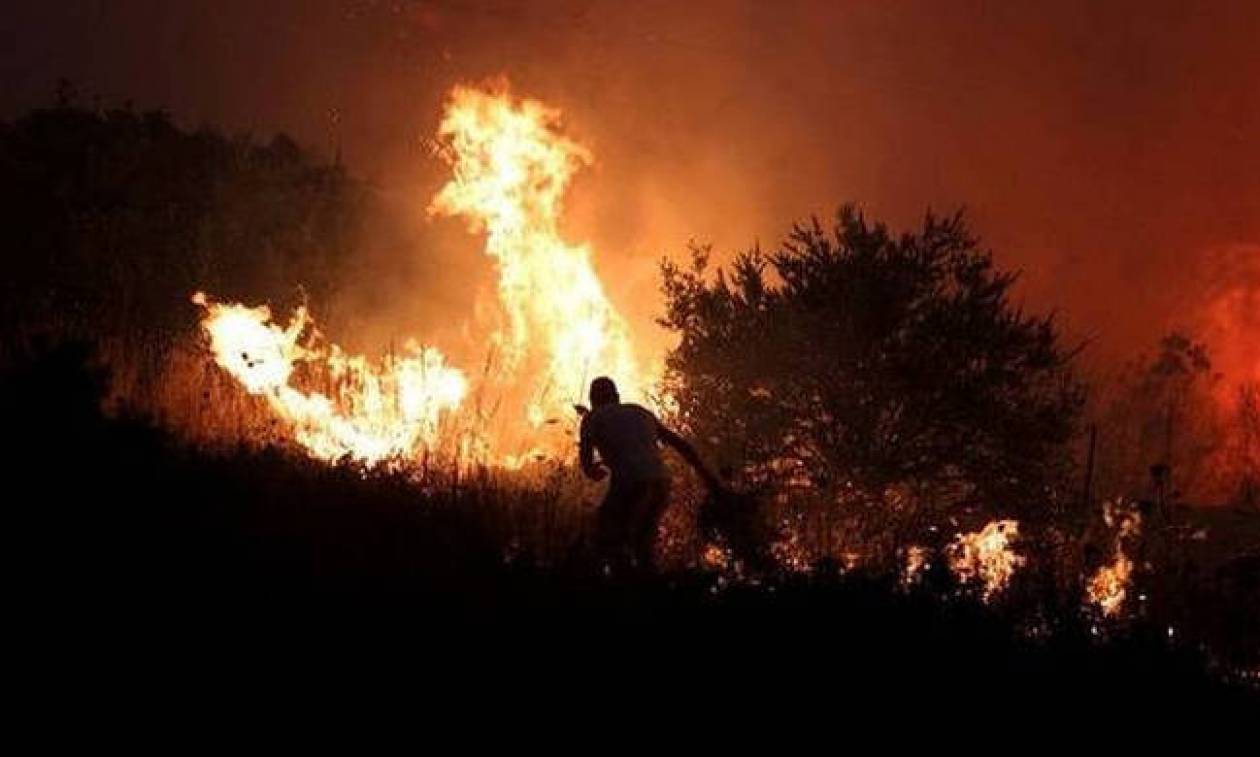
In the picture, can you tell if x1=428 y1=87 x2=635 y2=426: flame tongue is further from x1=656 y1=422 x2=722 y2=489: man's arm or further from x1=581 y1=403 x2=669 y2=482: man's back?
x1=656 y1=422 x2=722 y2=489: man's arm

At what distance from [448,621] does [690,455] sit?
408cm

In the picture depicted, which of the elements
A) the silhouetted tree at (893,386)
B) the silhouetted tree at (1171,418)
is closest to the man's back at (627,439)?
the silhouetted tree at (893,386)

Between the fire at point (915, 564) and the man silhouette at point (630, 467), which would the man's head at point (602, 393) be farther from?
the fire at point (915, 564)

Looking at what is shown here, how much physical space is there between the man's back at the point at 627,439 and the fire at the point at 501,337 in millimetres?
3451

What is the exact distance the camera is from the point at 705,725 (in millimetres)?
5383

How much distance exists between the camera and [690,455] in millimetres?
10094

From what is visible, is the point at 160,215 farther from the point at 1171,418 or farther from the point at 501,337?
the point at 1171,418

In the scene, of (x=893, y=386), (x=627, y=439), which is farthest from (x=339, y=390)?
(x=893, y=386)

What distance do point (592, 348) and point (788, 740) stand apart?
1251 centimetres

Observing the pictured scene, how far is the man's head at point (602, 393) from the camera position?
10797 mm

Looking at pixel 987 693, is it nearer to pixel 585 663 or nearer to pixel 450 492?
pixel 585 663

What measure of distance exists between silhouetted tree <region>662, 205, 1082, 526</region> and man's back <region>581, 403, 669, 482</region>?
2449mm

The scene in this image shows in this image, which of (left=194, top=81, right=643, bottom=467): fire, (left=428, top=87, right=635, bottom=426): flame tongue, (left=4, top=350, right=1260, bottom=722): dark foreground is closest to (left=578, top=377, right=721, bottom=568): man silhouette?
(left=4, top=350, right=1260, bottom=722): dark foreground

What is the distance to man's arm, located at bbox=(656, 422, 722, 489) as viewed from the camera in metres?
9.87
